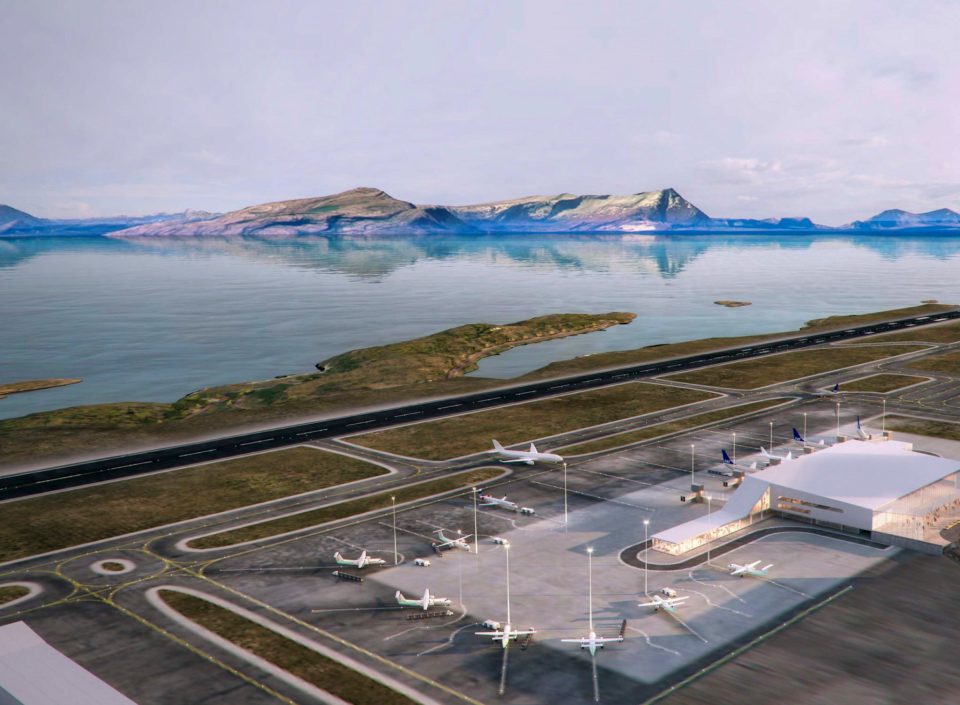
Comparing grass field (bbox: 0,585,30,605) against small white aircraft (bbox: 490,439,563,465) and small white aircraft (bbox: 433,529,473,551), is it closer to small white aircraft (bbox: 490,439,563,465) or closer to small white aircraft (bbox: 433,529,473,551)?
small white aircraft (bbox: 433,529,473,551)

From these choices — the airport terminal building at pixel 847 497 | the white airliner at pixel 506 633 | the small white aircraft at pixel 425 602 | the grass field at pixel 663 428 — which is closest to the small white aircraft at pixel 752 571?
the airport terminal building at pixel 847 497

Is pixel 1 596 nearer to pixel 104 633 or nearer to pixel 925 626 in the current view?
pixel 104 633

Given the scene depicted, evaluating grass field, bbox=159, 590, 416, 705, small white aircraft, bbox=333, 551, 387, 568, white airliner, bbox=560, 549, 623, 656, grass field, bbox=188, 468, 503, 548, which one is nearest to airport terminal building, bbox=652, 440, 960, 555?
white airliner, bbox=560, 549, 623, 656

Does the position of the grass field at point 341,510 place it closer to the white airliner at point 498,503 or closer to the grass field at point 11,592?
the white airliner at point 498,503

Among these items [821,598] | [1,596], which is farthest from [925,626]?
[1,596]

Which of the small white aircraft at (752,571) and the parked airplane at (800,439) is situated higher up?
the parked airplane at (800,439)

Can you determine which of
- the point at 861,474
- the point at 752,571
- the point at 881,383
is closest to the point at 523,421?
the point at 861,474
